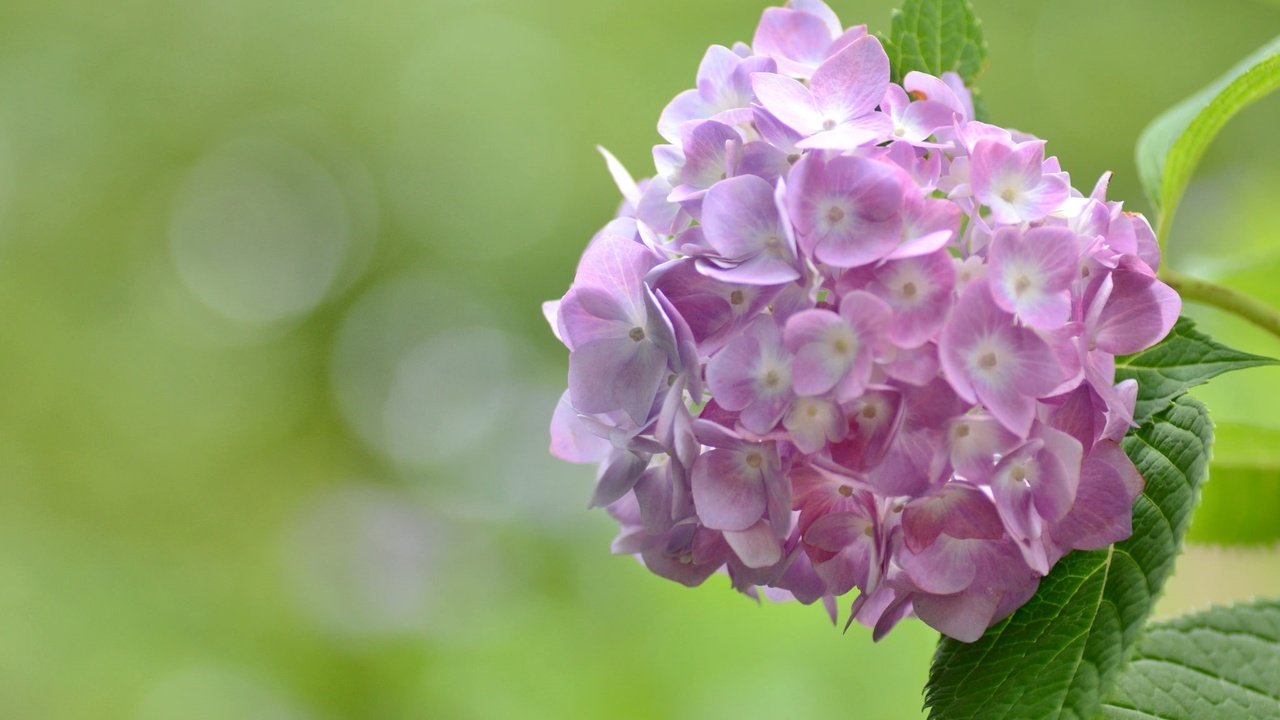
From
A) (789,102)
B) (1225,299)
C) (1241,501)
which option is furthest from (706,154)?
(1241,501)

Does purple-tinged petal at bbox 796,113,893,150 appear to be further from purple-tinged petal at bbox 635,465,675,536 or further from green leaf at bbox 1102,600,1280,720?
green leaf at bbox 1102,600,1280,720

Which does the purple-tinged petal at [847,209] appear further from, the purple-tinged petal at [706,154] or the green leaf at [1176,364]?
the green leaf at [1176,364]

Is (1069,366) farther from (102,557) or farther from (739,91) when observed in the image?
(102,557)

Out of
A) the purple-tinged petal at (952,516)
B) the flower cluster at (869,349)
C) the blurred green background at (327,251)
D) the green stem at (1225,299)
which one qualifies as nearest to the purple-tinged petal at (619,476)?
the flower cluster at (869,349)

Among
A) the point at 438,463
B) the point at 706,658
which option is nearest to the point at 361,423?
the point at 438,463

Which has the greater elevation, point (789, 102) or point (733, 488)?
point (789, 102)

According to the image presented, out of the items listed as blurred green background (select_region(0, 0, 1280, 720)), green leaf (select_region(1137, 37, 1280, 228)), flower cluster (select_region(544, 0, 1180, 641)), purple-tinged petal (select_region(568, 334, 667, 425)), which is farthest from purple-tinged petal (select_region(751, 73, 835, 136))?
blurred green background (select_region(0, 0, 1280, 720))

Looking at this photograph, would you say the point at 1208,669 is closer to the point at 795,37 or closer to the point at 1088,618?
the point at 1088,618

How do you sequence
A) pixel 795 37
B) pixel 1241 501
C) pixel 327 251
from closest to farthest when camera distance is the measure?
pixel 795 37, pixel 1241 501, pixel 327 251
